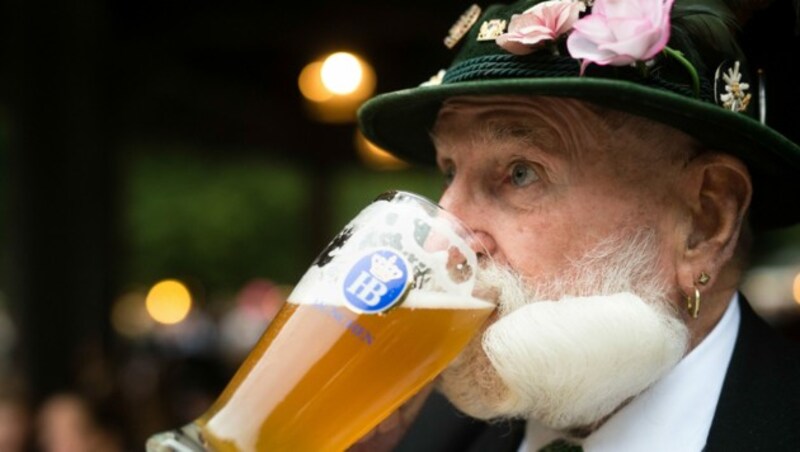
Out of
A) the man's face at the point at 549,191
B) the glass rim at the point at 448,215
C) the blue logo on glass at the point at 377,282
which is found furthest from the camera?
the man's face at the point at 549,191

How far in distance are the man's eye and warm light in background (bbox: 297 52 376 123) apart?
6.47m

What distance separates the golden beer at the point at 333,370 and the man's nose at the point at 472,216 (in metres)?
0.16

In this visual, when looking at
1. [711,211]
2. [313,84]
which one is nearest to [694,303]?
[711,211]

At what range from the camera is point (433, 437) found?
240 centimetres

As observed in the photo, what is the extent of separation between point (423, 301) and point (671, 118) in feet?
1.65

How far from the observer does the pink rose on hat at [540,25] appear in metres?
1.78

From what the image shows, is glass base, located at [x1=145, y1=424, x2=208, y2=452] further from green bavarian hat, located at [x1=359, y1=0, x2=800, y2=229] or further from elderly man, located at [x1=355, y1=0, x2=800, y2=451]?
green bavarian hat, located at [x1=359, y1=0, x2=800, y2=229]

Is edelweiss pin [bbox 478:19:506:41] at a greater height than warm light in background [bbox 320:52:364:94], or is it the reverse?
edelweiss pin [bbox 478:19:506:41]

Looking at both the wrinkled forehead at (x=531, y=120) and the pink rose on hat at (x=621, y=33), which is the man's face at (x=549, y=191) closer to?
the wrinkled forehead at (x=531, y=120)

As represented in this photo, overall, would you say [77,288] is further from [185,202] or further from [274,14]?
[185,202]

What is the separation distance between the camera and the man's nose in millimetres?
1836

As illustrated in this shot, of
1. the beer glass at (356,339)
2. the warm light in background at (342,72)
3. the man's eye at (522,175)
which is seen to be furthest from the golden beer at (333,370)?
the warm light in background at (342,72)

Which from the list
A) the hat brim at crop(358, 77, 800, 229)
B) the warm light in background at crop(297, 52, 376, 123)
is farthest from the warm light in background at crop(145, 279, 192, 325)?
the hat brim at crop(358, 77, 800, 229)

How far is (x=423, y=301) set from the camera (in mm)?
1661
